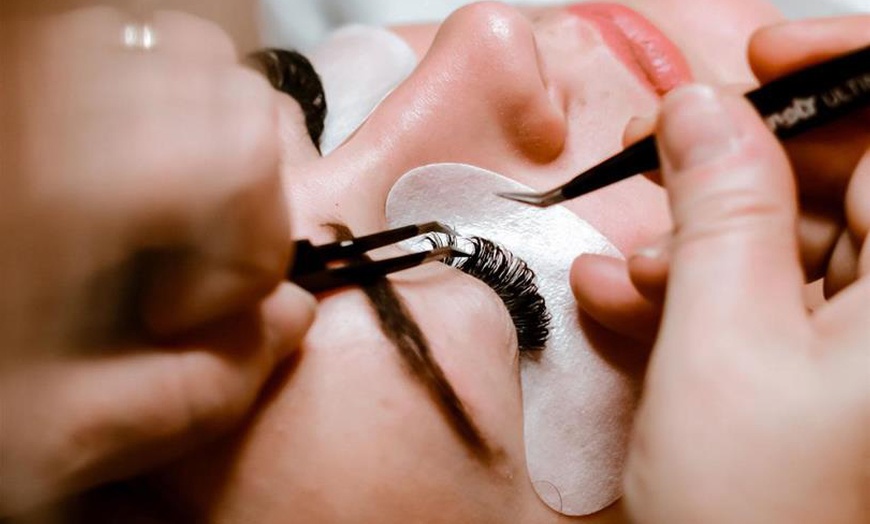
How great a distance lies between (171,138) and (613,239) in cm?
43

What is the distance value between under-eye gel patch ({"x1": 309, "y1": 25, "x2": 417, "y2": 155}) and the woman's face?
0.04 metres

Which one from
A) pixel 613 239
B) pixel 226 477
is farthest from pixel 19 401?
pixel 613 239

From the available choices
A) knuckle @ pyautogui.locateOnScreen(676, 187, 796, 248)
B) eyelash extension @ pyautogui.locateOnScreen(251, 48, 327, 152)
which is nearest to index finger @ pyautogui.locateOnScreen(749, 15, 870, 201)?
knuckle @ pyautogui.locateOnScreen(676, 187, 796, 248)

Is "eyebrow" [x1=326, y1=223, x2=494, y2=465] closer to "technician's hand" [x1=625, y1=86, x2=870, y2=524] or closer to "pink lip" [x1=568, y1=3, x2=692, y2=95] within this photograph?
"technician's hand" [x1=625, y1=86, x2=870, y2=524]

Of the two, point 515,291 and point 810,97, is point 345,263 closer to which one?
point 515,291

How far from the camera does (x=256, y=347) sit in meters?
0.45

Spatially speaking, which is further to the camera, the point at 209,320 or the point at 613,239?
the point at 613,239

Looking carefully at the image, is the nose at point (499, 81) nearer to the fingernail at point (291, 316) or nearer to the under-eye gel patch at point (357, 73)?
the under-eye gel patch at point (357, 73)

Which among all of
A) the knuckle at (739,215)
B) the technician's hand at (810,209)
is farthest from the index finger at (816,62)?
the knuckle at (739,215)

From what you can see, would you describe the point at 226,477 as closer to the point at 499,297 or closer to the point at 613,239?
the point at 499,297

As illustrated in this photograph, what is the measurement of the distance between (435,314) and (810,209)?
27cm

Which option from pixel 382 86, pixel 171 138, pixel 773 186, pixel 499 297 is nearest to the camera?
pixel 171 138

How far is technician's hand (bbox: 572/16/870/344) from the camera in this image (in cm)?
50

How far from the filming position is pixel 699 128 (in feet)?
1.46
